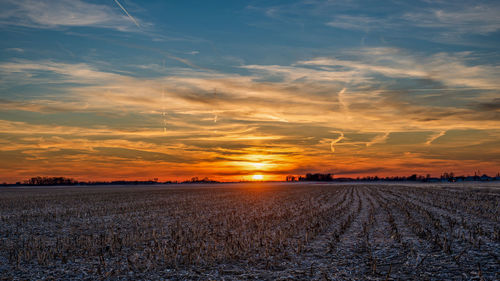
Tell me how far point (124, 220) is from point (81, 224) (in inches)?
117

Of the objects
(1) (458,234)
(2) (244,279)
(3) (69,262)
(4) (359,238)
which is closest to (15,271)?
(3) (69,262)

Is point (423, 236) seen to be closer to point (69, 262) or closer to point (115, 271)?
point (115, 271)

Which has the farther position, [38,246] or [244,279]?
[38,246]

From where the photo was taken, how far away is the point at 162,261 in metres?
14.2

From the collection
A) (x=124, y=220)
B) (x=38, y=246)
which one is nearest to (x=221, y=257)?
(x=38, y=246)

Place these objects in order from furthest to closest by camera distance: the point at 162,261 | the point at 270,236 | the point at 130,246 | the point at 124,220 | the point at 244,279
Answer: the point at 124,220, the point at 270,236, the point at 130,246, the point at 162,261, the point at 244,279

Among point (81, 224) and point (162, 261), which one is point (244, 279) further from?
point (81, 224)

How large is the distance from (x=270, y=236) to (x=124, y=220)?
44.7 feet

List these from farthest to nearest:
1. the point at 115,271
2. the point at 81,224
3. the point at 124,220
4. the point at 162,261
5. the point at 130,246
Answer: the point at 124,220 → the point at 81,224 → the point at 130,246 → the point at 162,261 → the point at 115,271

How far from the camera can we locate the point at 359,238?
59.1 feet

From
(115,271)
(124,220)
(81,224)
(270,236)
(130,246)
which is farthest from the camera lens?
(124,220)

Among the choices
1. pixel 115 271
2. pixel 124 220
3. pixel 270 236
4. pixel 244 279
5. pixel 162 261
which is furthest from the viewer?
pixel 124 220

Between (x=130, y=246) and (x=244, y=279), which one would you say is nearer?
(x=244, y=279)

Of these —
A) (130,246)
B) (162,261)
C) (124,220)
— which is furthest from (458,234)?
(124,220)
